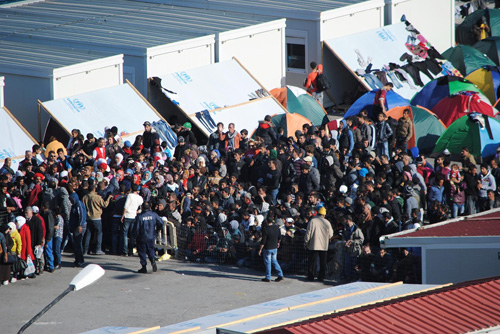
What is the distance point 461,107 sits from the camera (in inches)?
958

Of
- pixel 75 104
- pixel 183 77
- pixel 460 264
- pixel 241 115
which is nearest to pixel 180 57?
pixel 183 77

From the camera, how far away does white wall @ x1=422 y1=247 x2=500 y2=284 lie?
13.4 m

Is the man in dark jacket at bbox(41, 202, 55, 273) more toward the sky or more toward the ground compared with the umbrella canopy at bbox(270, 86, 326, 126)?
more toward the ground

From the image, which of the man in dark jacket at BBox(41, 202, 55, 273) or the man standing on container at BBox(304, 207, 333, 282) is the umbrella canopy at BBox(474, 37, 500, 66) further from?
the man in dark jacket at BBox(41, 202, 55, 273)

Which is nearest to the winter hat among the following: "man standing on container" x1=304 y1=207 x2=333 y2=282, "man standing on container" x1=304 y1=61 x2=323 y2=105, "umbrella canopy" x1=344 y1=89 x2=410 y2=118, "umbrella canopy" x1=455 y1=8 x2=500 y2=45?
"man standing on container" x1=304 y1=207 x2=333 y2=282

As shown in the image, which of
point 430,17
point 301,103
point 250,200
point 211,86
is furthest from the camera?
point 430,17

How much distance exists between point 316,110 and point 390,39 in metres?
4.92

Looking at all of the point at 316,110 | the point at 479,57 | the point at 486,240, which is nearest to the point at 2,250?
the point at 486,240

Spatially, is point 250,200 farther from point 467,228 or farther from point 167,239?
point 467,228

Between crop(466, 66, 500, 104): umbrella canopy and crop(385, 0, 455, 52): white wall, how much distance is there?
11.9ft

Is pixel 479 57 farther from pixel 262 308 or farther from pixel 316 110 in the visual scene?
pixel 262 308

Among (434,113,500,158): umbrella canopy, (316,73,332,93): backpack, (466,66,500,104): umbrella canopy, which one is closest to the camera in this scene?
(434,113,500,158): umbrella canopy

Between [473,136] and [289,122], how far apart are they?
4.46 m

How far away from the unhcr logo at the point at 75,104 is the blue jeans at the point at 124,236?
19.9ft
